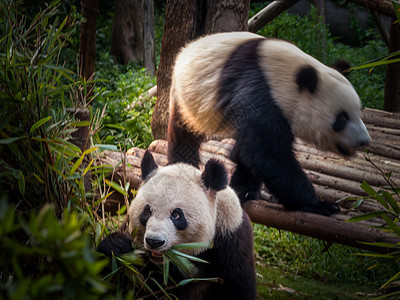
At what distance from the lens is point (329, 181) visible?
7.54 feet

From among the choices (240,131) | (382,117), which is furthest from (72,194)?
(382,117)

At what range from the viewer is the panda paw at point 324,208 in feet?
6.36

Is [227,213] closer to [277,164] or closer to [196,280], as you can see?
[196,280]

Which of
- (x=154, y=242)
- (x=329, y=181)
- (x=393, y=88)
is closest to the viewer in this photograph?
(x=154, y=242)

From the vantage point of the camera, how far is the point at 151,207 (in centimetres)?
135

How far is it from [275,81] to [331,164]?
82 cm

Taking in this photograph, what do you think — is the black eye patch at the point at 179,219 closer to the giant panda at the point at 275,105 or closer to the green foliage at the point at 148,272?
the green foliage at the point at 148,272

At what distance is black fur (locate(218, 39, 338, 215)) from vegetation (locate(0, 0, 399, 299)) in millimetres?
348

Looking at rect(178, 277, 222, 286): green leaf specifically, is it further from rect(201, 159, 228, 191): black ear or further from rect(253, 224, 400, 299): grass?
rect(253, 224, 400, 299): grass

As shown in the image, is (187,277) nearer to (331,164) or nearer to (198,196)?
(198,196)

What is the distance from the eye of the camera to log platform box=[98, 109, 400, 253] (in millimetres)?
1827

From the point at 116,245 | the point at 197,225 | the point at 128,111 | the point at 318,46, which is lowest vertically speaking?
the point at 128,111

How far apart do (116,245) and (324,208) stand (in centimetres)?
101

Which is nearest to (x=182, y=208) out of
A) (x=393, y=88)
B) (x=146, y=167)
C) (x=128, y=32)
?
(x=146, y=167)
